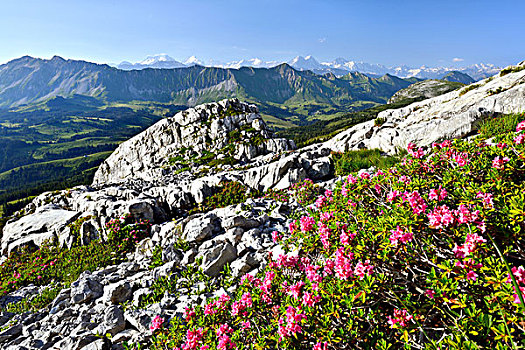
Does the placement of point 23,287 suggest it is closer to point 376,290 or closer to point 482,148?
point 376,290

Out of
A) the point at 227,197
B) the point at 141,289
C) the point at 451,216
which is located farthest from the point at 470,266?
the point at 227,197

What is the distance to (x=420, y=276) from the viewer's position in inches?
172

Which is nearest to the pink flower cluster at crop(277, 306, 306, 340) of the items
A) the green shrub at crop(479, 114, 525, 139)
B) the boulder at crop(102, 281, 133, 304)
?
the boulder at crop(102, 281, 133, 304)

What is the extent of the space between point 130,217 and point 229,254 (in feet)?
39.0

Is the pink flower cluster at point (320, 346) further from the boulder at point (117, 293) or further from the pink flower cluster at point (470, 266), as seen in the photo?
the boulder at point (117, 293)

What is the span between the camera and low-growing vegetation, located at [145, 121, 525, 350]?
3.33m

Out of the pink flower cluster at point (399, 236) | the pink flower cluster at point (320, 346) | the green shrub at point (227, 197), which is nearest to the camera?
the pink flower cluster at point (320, 346)

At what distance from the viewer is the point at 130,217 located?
63.7 ft

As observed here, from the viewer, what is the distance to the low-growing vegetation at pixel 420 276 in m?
3.33

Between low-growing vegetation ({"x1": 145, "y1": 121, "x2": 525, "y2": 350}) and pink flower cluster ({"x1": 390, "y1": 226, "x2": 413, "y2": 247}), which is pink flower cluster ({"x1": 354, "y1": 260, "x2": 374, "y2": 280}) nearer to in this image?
low-growing vegetation ({"x1": 145, "y1": 121, "x2": 525, "y2": 350})

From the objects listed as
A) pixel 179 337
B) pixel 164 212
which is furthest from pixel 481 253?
pixel 164 212

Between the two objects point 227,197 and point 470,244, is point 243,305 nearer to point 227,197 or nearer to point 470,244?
point 470,244

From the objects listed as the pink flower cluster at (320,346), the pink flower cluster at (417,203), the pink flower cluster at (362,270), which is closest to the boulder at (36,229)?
the pink flower cluster at (320,346)

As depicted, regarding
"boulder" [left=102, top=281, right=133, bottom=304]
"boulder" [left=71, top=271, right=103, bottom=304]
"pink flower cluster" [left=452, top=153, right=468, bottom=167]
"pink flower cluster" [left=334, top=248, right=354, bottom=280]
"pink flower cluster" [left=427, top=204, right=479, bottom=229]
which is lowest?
"boulder" [left=71, top=271, right=103, bottom=304]
